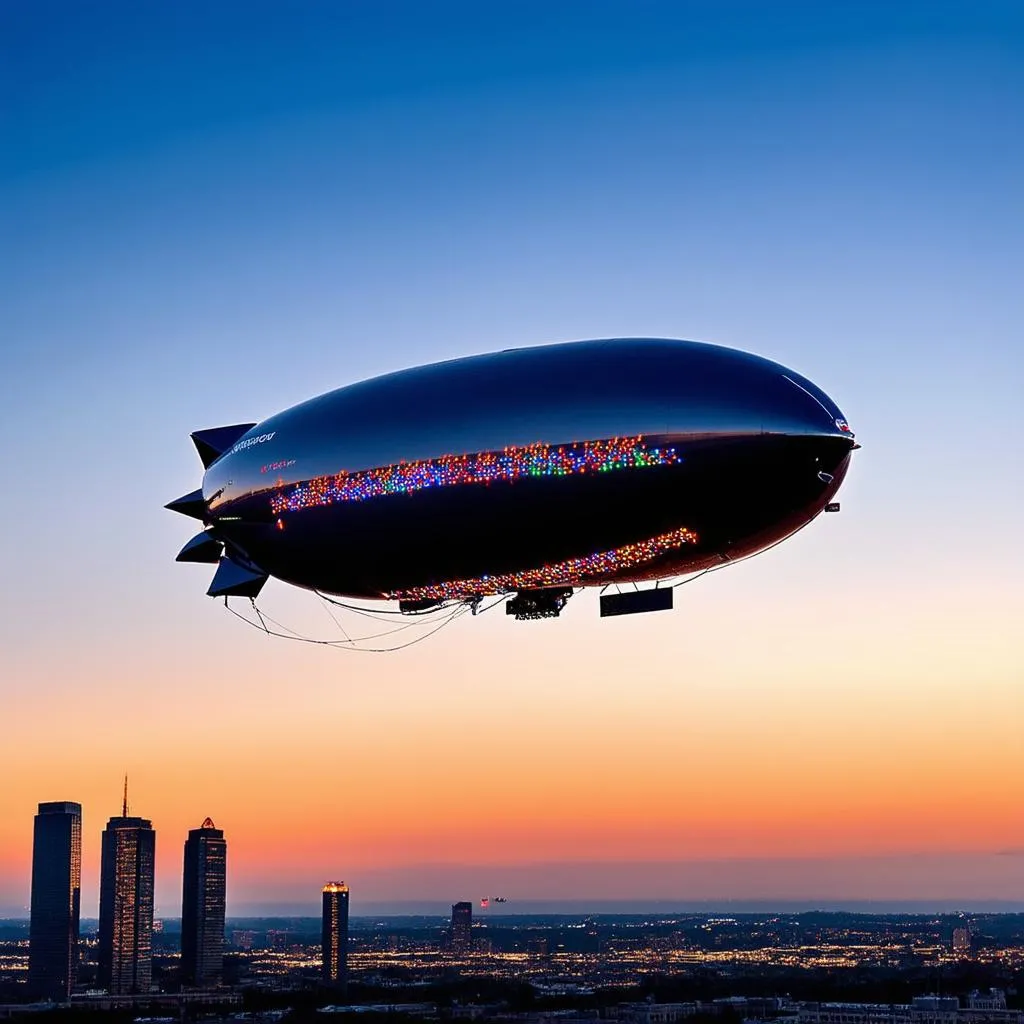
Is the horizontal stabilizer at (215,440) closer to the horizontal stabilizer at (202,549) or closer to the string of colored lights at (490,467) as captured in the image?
the horizontal stabilizer at (202,549)

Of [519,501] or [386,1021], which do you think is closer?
[519,501]

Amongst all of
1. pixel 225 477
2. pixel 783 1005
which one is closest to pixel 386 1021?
pixel 783 1005

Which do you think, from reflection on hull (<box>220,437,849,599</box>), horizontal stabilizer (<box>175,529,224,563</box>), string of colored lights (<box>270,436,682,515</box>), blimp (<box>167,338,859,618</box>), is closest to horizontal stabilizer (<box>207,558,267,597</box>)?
horizontal stabilizer (<box>175,529,224,563</box>)

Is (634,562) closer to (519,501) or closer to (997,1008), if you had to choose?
(519,501)

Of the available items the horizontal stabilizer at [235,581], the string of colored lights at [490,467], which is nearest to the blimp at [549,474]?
the string of colored lights at [490,467]

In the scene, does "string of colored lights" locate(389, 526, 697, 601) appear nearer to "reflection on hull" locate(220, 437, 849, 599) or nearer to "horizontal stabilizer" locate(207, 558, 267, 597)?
"reflection on hull" locate(220, 437, 849, 599)

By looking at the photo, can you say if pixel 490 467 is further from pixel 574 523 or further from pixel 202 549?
pixel 202 549
